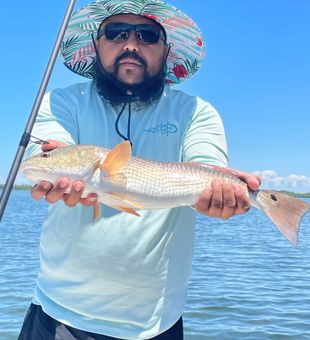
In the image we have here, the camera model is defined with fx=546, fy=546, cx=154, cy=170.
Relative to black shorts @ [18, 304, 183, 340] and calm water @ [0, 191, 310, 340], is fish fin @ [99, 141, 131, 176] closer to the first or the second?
black shorts @ [18, 304, 183, 340]

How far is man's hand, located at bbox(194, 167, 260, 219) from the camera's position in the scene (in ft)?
9.53

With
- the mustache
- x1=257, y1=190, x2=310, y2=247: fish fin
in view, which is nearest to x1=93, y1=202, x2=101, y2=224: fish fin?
x1=257, y1=190, x2=310, y2=247: fish fin

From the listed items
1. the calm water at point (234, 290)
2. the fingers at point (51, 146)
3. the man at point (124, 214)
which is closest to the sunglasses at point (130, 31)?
the man at point (124, 214)

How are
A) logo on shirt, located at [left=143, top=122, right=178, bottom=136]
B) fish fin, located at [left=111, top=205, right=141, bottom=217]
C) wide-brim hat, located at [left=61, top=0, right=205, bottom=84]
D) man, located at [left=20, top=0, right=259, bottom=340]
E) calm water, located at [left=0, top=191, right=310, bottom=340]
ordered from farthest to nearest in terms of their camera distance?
calm water, located at [left=0, top=191, right=310, bottom=340] < wide-brim hat, located at [left=61, top=0, right=205, bottom=84] < logo on shirt, located at [left=143, top=122, right=178, bottom=136] < man, located at [left=20, top=0, right=259, bottom=340] < fish fin, located at [left=111, top=205, right=141, bottom=217]

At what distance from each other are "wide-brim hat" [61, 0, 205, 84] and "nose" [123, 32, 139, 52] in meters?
0.20

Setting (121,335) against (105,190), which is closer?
(105,190)

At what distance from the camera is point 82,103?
3.37 m

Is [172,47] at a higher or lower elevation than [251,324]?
higher

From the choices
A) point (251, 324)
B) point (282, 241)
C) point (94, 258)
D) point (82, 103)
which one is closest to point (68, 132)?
point (82, 103)

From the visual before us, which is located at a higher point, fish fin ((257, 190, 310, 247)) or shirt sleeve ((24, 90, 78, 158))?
shirt sleeve ((24, 90, 78, 158))

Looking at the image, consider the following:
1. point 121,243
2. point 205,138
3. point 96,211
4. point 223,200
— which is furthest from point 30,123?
point 223,200

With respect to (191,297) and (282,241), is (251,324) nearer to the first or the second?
(191,297)

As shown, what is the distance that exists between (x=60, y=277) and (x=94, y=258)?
0.80 feet

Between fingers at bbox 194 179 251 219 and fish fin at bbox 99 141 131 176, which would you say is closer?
fish fin at bbox 99 141 131 176
